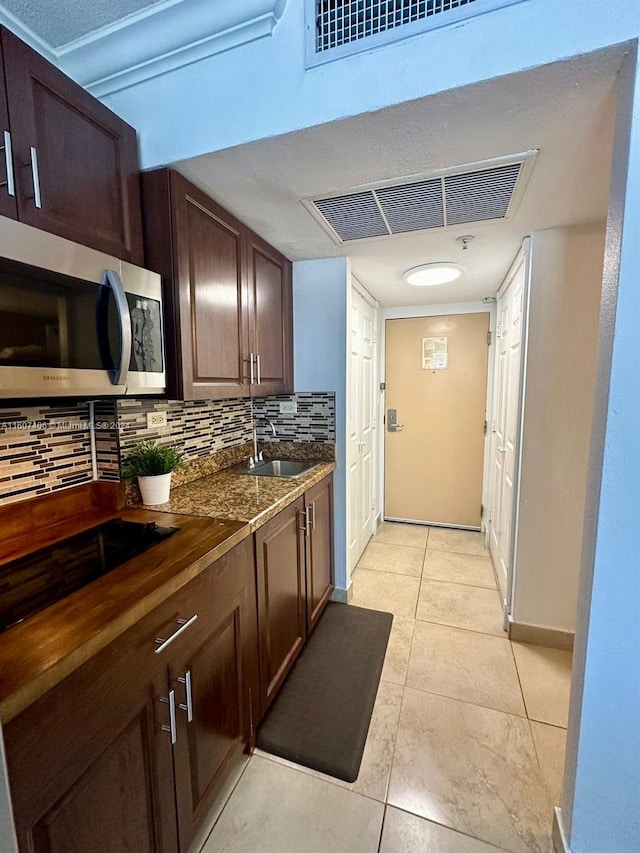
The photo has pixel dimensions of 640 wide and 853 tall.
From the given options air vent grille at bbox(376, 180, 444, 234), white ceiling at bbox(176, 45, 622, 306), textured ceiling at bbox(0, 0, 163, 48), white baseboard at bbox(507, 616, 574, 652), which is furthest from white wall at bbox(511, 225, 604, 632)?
textured ceiling at bbox(0, 0, 163, 48)

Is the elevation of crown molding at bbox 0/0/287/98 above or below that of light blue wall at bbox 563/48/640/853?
above

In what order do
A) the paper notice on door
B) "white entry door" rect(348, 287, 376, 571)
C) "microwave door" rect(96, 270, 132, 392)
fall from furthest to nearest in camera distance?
the paper notice on door
"white entry door" rect(348, 287, 376, 571)
"microwave door" rect(96, 270, 132, 392)

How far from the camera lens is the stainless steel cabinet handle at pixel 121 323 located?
1058mm

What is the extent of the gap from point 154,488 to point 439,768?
1.49 m

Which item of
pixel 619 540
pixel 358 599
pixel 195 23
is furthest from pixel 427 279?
pixel 358 599

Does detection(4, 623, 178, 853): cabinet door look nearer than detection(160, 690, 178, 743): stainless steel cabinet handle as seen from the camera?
Yes

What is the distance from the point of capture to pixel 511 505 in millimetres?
2068

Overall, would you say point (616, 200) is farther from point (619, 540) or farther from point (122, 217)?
point (122, 217)

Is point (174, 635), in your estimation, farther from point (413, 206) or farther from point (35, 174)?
point (413, 206)

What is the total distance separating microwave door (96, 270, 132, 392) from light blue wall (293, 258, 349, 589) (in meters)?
1.30

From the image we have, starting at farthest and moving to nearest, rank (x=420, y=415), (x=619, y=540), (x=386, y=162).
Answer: (x=420, y=415)
(x=386, y=162)
(x=619, y=540)

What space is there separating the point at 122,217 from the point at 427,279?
1706mm

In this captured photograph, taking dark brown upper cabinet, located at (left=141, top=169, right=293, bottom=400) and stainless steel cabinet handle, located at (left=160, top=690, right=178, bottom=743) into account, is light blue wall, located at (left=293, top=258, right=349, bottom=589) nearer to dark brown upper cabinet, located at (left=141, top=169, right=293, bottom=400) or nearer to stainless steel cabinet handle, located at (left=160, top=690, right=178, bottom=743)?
dark brown upper cabinet, located at (left=141, top=169, right=293, bottom=400)

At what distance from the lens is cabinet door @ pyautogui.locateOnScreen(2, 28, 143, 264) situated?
0.94 metres
